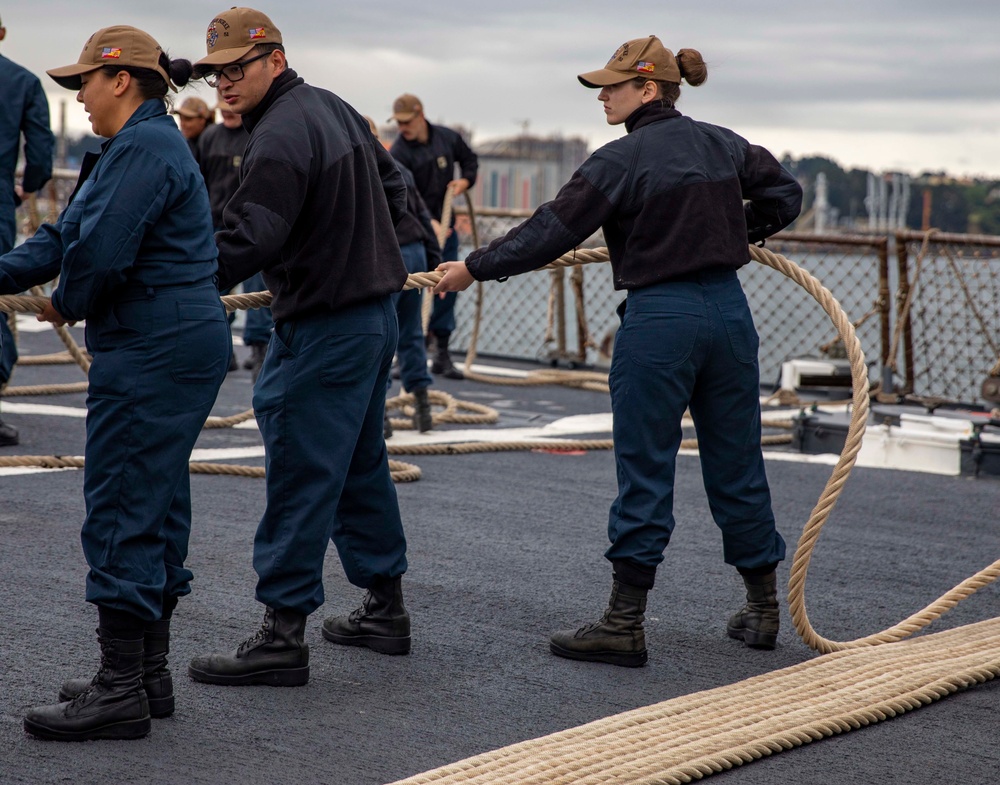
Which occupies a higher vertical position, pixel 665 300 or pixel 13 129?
pixel 13 129

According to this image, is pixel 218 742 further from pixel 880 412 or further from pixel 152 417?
pixel 880 412

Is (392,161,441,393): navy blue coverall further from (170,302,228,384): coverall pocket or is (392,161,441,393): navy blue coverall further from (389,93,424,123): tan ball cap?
A: (170,302,228,384): coverall pocket

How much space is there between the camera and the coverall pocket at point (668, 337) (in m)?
Answer: 3.39

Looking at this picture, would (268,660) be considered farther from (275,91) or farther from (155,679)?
(275,91)

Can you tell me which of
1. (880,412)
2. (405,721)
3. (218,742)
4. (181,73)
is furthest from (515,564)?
(880,412)

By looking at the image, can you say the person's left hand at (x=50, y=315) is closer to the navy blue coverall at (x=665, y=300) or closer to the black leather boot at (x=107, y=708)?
the black leather boot at (x=107, y=708)

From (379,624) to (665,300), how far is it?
110 centimetres

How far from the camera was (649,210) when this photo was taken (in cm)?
336

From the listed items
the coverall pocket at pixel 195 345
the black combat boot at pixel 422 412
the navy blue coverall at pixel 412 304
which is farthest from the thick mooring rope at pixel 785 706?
the black combat boot at pixel 422 412

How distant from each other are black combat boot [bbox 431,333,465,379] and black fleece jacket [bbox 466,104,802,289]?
19.8ft

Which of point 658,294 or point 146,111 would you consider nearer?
point 146,111

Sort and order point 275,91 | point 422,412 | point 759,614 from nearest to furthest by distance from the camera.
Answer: point 275,91 < point 759,614 < point 422,412

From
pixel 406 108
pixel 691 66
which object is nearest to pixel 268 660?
→ pixel 691 66

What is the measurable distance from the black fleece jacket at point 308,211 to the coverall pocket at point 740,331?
2.77 ft
